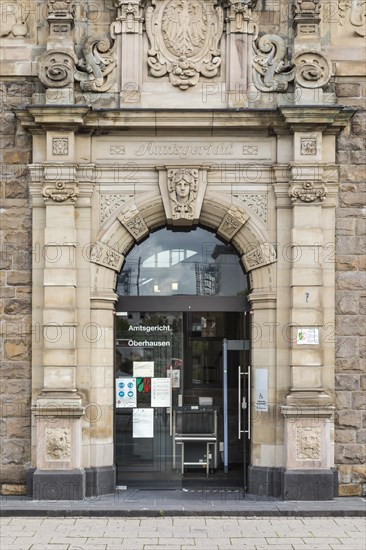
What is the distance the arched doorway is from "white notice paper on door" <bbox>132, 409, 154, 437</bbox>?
0.01 m

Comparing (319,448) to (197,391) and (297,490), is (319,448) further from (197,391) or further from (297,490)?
(197,391)

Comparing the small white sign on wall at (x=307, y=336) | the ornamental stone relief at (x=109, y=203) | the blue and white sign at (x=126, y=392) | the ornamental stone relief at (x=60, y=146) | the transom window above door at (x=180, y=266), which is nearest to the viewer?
the small white sign on wall at (x=307, y=336)

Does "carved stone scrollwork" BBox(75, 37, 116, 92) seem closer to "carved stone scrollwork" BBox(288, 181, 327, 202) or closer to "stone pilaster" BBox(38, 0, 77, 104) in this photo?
"stone pilaster" BBox(38, 0, 77, 104)

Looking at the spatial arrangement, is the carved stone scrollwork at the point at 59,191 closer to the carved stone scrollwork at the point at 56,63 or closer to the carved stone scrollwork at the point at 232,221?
the carved stone scrollwork at the point at 56,63

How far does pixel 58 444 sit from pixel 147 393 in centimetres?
156

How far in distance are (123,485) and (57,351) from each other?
2.25 m

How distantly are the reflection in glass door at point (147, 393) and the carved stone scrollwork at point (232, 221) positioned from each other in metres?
1.41

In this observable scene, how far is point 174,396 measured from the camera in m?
12.4

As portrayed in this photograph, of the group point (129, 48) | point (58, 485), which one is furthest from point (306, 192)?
point (58, 485)

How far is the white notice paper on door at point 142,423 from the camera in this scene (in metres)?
12.4

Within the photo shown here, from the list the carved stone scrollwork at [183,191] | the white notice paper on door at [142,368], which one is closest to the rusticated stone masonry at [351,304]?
the carved stone scrollwork at [183,191]

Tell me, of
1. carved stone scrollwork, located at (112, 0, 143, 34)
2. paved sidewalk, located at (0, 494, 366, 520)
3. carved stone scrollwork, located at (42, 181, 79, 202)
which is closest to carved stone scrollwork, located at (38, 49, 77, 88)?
carved stone scrollwork, located at (112, 0, 143, 34)

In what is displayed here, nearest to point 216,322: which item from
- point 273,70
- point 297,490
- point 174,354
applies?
point 174,354

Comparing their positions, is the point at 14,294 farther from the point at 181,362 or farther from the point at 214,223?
the point at 214,223
